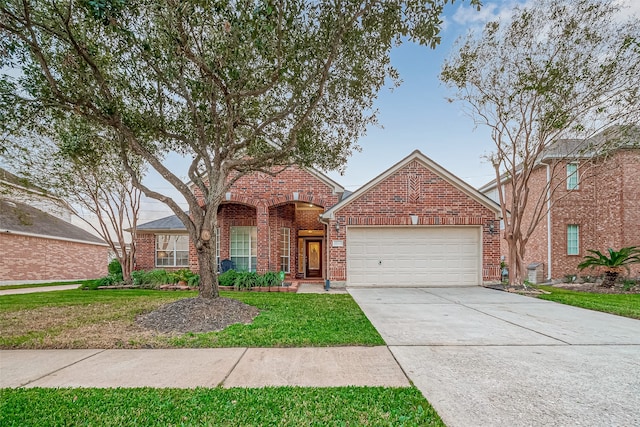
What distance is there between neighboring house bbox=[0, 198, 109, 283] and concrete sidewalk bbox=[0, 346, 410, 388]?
11.3 metres

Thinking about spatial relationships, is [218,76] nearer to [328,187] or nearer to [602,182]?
[328,187]

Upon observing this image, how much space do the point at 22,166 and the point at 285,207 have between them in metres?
9.30

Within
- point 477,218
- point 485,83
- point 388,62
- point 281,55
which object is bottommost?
point 477,218

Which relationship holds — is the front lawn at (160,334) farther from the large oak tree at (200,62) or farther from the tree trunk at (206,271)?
the large oak tree at (200,62)

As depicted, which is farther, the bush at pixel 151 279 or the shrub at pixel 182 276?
the bush at pixel 151 279

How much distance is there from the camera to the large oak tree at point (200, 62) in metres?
5.13

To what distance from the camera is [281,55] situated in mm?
5387

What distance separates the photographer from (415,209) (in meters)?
11.0

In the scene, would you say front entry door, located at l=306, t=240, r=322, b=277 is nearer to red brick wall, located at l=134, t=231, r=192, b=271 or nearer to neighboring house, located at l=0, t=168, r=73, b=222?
red brick wall, located at l=134, t=231, r=192, b=271

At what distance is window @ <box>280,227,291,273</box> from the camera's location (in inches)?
521

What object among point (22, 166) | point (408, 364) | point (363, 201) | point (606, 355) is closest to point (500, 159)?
point (363, 201)

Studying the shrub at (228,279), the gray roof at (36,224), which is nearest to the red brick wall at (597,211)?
the shrub at (228,279)

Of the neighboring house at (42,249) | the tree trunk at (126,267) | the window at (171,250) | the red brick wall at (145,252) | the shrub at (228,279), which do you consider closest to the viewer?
the shrub at (228,279)

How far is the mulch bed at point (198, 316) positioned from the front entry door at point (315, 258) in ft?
31.5
